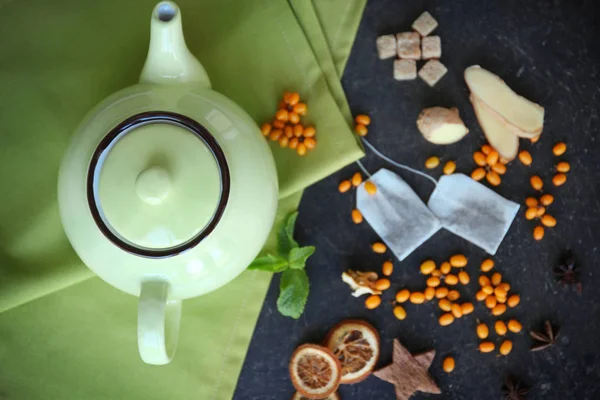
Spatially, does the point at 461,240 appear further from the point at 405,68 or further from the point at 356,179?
the point at 405,68

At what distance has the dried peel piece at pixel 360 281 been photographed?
1.20 m

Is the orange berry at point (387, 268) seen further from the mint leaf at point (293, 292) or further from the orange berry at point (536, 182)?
the orange berry at point (536, 182)

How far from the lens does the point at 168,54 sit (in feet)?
2.86

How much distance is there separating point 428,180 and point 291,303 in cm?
37

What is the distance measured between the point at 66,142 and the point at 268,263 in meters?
0.42

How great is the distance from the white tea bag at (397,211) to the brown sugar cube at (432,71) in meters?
0.20

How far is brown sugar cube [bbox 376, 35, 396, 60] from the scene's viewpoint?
1.21 metres

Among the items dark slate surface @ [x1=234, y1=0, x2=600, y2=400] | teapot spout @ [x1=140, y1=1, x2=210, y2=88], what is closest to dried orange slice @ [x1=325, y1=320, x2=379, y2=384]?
dark slate surface @ [x1=234, y1=0, x2=600, y2=400]

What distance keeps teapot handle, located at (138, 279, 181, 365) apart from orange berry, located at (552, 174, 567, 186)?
31.6 inches

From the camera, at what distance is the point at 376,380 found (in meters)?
1.24

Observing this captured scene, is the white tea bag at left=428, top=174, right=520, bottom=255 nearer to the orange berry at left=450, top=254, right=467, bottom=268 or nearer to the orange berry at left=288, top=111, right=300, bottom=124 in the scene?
the orange berry at left=450, top=254, right=467, bottom=268

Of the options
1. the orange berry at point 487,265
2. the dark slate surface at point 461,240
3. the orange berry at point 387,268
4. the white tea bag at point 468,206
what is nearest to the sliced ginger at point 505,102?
the dark slate surface at point 461,240

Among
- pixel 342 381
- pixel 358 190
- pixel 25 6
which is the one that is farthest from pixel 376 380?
pixel 25 6

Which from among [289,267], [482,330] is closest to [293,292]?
[289,267]
